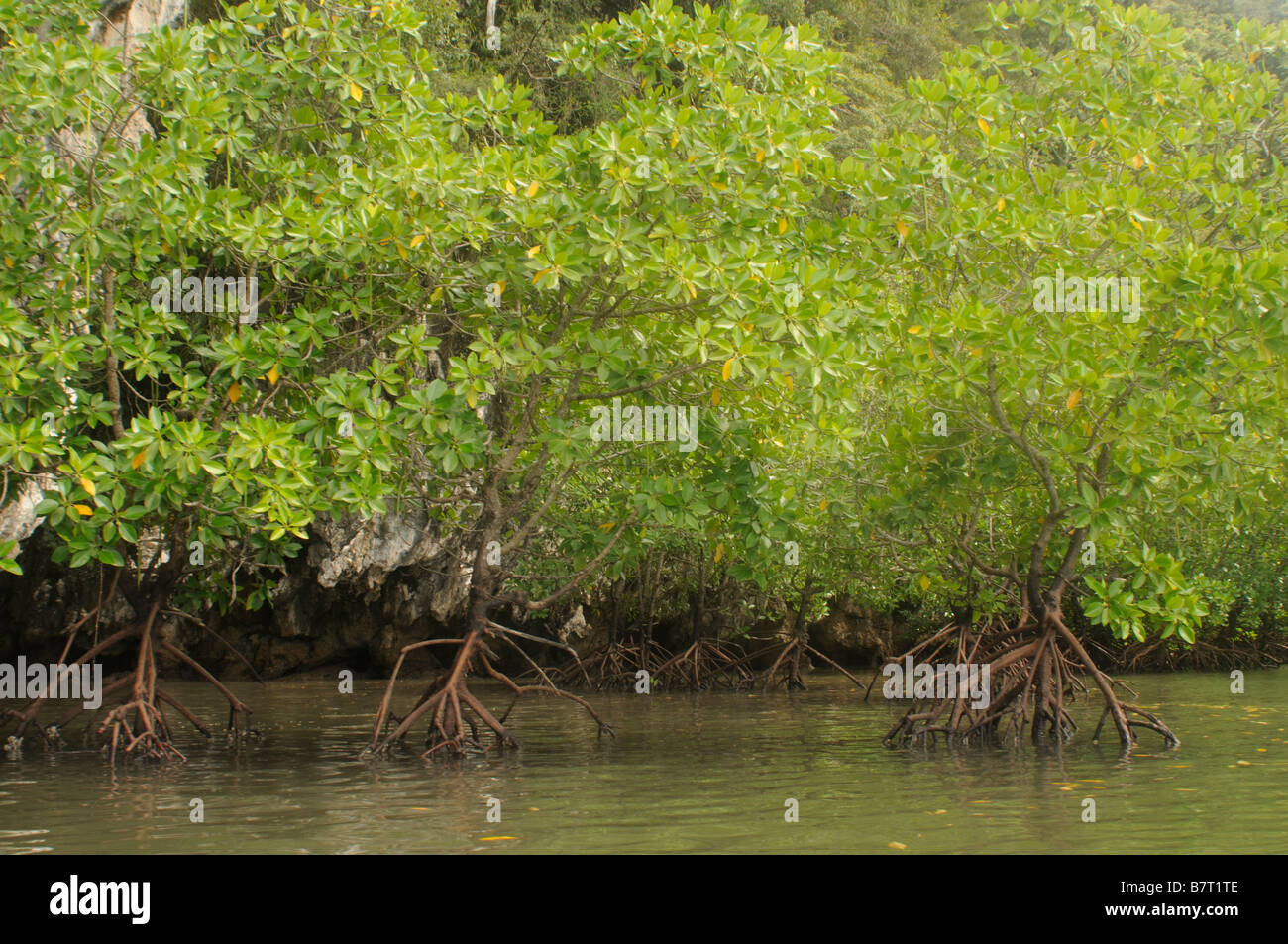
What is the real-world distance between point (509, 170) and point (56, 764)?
20.7ft

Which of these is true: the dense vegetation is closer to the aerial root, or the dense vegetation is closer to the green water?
the aerial root

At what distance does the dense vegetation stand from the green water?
843mm

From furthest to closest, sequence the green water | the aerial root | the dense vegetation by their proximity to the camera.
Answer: the aerial root, the dense vegetation, the green water

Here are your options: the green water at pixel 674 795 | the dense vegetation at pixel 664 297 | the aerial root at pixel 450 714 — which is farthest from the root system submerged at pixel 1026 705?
the aerial root at pixel 450 714

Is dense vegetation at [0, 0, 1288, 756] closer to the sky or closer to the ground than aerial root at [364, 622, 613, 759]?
closer to the sky

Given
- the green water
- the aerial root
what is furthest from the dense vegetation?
the green water

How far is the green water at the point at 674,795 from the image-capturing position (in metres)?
6.35

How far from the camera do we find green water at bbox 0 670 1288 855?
250 inches

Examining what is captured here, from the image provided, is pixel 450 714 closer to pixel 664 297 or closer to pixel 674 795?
pixel 674 795

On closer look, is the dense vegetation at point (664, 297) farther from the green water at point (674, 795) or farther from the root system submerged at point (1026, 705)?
the green water at point (674, 795)

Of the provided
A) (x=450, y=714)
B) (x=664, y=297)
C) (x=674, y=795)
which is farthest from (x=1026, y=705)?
(x=450, y=714)

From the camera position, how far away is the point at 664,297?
30.8 ft

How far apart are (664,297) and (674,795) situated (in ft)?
13.1
